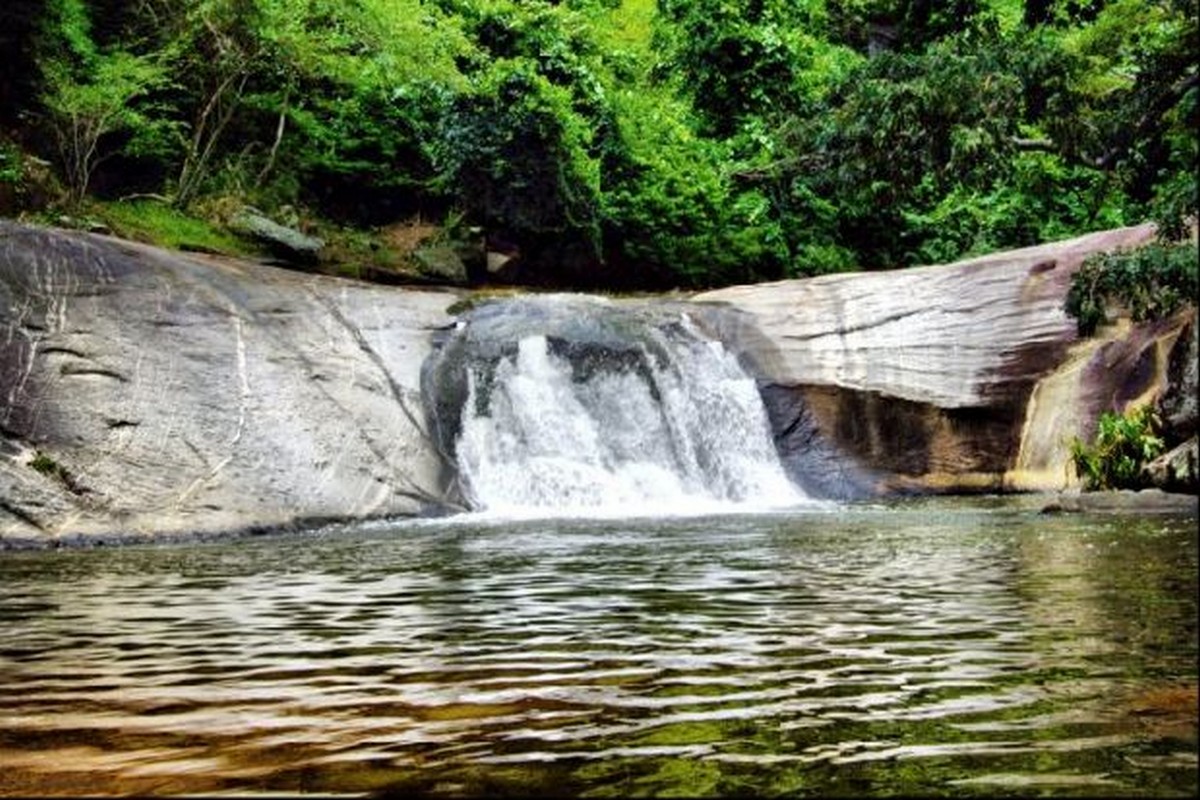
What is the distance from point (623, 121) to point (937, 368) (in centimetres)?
965

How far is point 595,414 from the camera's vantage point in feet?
57.6

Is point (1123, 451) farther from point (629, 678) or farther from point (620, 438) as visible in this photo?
point (629, 678)

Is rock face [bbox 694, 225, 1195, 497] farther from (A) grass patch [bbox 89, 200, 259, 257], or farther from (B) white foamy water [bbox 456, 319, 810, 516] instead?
(A) grass patch [bbox 89, 200, 259, 257]

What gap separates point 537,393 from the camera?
17.5 meters

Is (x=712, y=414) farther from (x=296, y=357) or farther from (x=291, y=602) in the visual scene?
(x=291, y=602)

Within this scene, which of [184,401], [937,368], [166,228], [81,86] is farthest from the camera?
[166,228]

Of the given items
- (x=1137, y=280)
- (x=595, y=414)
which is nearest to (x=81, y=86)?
(x=595, y=414)

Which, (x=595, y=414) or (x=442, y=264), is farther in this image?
(x=442, y=264)

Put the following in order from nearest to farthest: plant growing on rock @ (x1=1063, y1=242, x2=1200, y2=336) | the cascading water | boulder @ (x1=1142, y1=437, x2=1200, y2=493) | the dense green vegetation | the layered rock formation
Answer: plant growing on rock @ (x1=1063, y1=242, x2=1200, y2=336) < boulder @ (x1=1142, y1=437, x2=1200, y2=493) < the layered rock formation < the dense green vegetation < the cascading water

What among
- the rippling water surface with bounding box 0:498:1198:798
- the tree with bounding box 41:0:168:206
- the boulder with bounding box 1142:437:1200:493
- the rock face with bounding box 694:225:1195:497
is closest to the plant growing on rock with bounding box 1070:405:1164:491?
the boulder with bounding box 1142:437:1200:493

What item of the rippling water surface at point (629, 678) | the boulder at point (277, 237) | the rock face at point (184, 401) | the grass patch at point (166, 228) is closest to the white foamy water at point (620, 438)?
the rock face at point (184, 401)

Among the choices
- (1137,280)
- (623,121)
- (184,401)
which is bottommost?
(184,401)

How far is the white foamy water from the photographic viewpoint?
16438 millimetres

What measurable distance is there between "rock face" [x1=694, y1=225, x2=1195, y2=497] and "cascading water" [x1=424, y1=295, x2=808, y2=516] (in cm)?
87
